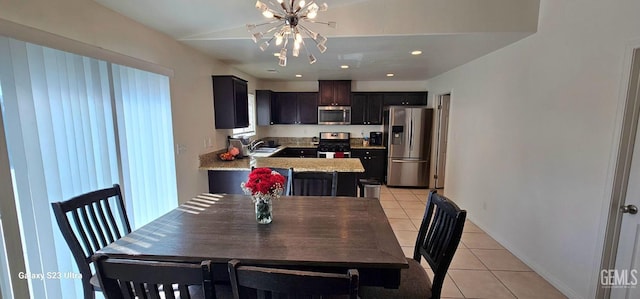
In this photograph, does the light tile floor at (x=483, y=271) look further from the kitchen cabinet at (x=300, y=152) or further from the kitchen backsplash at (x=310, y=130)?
the kitchen backsplash at (x=310, y=130)

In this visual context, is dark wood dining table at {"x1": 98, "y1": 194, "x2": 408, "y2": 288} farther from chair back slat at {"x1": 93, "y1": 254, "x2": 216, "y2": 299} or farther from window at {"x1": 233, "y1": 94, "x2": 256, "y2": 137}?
window at {"x1": 233, "y1": 94, "x2": 256, "y2": 137}

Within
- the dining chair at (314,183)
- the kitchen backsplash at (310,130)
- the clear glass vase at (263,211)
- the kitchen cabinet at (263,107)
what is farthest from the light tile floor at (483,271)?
the kitchen cabinet at (263,107)

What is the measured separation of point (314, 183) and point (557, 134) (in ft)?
7.36

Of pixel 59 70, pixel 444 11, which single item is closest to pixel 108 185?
pixel 59 70

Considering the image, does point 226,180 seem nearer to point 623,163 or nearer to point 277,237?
point 277,237

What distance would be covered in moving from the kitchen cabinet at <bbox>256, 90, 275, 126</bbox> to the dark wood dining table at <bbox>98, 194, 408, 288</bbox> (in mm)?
3966

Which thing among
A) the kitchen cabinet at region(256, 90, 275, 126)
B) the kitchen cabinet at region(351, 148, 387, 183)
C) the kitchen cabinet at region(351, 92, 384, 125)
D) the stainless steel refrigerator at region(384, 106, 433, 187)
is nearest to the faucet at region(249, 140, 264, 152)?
the kitchen cabinet at region(256, 90, 275, 126)

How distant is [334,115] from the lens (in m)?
5.90

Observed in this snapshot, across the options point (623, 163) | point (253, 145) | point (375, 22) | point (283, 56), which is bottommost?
point (253, 145)

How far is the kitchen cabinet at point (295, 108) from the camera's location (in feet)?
19.6

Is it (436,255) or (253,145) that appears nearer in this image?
(436,255)

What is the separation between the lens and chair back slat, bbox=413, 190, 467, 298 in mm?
1400

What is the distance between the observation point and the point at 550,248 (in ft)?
7.81

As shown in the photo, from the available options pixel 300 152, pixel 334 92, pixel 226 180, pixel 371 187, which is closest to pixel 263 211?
pixel 226 180
